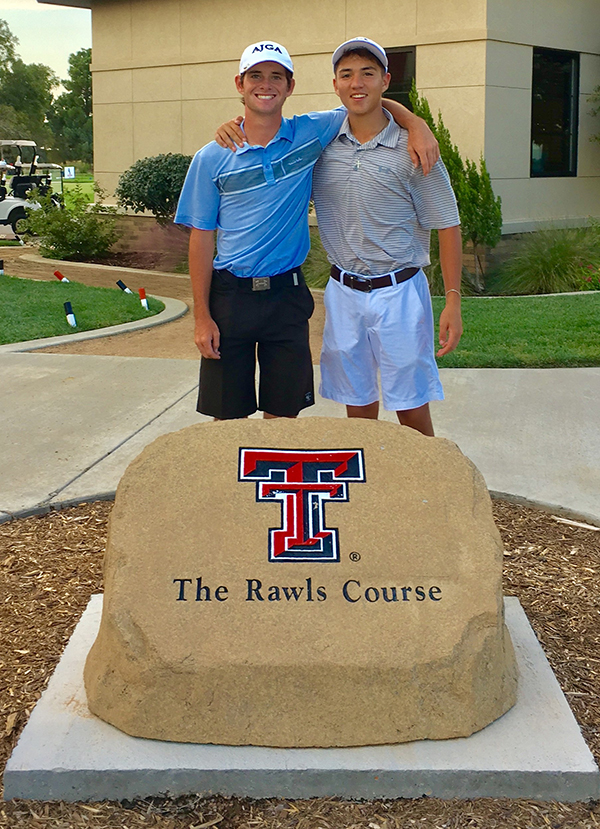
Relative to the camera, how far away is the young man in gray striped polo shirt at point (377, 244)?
354 cm

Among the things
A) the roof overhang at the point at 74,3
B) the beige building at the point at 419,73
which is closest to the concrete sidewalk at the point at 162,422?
the beige building at the point at 419,73

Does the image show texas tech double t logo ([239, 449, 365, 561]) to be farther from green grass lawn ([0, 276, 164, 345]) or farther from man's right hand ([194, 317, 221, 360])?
green grass lawn ([0, 276, 164, 345])

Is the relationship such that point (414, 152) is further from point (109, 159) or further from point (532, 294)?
point (109, 159)

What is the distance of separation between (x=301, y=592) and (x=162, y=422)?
3.27 m

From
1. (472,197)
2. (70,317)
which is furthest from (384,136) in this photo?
(472,197)

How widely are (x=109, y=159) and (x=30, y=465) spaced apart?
12.7 meters

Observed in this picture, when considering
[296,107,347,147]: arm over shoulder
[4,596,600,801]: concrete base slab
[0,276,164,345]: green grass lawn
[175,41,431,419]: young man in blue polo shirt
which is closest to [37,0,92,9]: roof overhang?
[0,276,164,345]: green grass lawn

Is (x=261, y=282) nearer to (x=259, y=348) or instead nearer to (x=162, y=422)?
(x=259, y=348)

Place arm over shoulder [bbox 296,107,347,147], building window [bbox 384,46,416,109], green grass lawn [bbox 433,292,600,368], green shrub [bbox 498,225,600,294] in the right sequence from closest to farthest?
arm over shoulder [bbox 296,107,347,147] < green grass lawn [bbox 433,292,600,368] < green shrub [bbox 498,225,600,294] < building window [bbox 384,46,416,109]

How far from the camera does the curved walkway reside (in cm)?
489

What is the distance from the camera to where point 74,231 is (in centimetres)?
1519

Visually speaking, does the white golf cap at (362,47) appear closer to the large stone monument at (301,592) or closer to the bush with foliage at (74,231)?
the large stone monument at (301,592)

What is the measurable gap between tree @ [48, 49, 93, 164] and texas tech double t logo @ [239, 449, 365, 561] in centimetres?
7389

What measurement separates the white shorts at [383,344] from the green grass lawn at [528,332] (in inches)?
146
